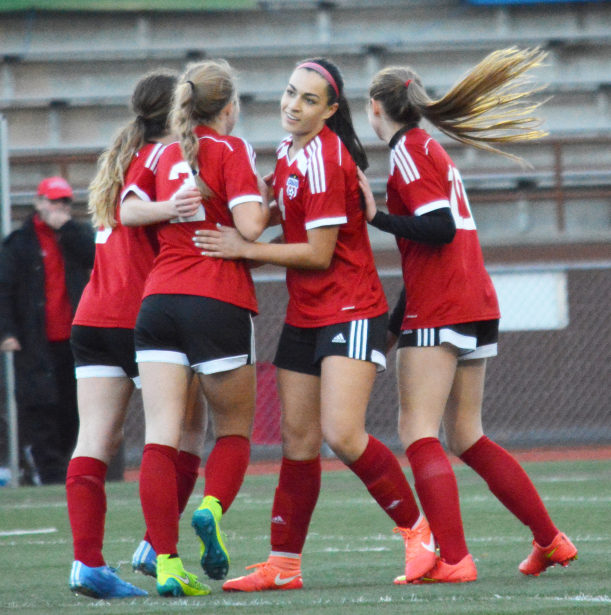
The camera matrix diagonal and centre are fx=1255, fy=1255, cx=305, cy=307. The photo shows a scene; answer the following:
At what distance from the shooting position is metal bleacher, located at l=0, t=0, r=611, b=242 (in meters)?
13.9

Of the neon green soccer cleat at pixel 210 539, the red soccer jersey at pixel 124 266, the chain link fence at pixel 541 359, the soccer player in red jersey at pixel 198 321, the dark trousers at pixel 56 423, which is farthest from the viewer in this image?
the chain link fence at pixel 541 359

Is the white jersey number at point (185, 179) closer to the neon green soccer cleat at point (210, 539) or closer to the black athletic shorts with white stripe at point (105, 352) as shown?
the black athletic shorts with white stripe at point (105, 352)

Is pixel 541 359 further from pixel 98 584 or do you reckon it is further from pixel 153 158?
pixel 98 584

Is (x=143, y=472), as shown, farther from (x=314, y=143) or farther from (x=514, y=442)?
(x=514, y=442)

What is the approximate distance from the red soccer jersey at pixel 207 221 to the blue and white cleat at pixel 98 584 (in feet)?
2.85

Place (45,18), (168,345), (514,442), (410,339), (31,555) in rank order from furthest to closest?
(45,18) < (514,442) < (31,555) < (410,339) < (168,345)

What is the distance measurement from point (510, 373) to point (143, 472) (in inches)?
275

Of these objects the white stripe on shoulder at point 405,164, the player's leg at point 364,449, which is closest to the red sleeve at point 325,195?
the white stripe on shoulder at point 405,164

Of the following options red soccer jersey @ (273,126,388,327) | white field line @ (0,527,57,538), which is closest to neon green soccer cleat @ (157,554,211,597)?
red soccer jersey @ (273,126,388,327)

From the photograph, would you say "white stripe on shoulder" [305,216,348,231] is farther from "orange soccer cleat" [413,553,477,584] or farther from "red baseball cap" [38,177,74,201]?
"red baseball cap" [38,177,74,201]

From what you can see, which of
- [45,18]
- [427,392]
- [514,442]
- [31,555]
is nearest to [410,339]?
[427,392]

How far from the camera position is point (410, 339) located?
4043 millimetres

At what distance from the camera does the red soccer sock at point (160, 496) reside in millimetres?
3717

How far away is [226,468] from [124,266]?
74 centimetres
